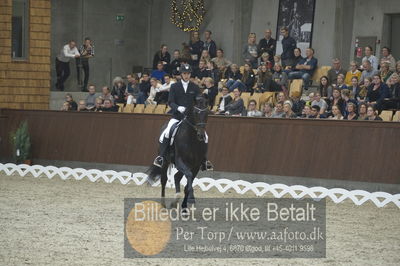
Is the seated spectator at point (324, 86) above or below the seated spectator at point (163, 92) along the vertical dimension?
above

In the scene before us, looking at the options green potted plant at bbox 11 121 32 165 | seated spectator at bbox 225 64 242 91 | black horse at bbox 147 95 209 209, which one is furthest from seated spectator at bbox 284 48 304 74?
black horse at bbox 147 95 209 209

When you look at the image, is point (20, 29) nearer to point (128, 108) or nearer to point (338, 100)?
point (128, 108)

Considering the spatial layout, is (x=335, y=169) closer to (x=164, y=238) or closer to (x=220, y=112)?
(x=220, y=112)

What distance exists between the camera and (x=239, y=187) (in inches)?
687

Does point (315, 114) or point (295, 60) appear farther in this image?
point (295, 60)

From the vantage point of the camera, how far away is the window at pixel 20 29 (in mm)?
22344

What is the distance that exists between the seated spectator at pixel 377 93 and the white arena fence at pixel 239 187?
112 inches

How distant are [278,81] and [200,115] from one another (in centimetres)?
903

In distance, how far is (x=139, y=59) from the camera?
30703 mm

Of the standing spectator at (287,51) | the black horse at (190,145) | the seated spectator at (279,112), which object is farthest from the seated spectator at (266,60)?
the black horse at (190,145)

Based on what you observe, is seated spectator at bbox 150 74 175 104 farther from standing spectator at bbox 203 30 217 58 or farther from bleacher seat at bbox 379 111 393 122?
bleacher seat at bbox 379 111 393 122

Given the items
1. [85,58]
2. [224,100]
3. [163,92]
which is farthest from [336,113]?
[85,58]

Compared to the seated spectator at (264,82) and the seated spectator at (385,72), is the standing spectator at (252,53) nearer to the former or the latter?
the seated spectator at (264,82)

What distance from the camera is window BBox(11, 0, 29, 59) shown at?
880 inches
